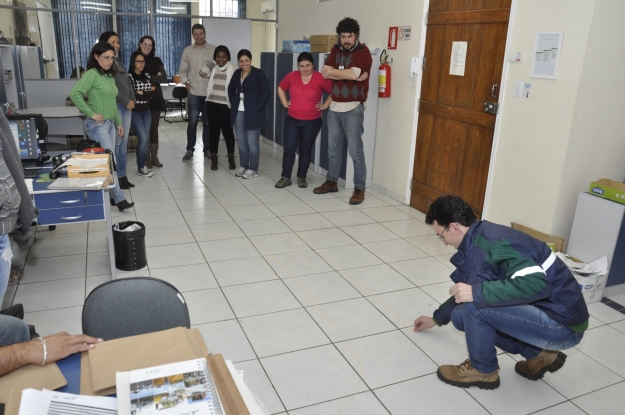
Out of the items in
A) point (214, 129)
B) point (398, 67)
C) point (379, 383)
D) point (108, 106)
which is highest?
point (398, 67)

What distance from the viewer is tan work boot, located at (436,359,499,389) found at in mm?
2480

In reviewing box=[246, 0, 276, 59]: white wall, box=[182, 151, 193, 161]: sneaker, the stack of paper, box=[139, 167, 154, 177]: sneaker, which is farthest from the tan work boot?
box=[246, 0, 276, 59]: white wall

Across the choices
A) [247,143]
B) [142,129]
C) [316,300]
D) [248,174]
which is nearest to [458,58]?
[316,300]

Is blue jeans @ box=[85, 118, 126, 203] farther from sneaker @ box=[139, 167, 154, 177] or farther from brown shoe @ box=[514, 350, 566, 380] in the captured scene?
brown shoe @ box=[514, 350, 566, 380]

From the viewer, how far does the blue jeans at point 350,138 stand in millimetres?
5250

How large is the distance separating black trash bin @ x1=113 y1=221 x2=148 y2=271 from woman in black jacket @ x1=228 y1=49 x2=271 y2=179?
2.57 m

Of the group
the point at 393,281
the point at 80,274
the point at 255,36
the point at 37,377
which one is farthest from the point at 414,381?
the point at 255,36

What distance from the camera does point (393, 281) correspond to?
3.61 metres

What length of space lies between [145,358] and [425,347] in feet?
6.20

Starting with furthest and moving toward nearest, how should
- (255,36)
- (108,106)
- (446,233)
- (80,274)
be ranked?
(255,36) < (108,106) < (80,274) < (446,233)

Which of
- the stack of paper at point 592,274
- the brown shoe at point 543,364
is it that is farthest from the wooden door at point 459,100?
the brown shoe at point 543,364

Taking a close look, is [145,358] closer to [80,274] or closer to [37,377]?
[37,377]

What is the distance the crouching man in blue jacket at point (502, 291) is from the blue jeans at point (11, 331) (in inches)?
68.2

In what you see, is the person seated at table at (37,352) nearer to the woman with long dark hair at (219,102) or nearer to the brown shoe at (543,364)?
the brown shoe at (543,364)
